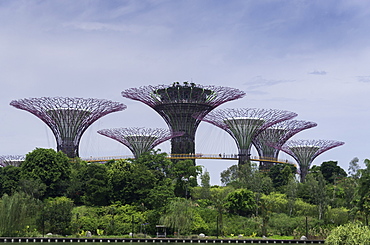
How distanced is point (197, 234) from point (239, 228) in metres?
4.33

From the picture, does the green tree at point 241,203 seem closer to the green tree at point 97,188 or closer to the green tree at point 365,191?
the green tree at point 97,188

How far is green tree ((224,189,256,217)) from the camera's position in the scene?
56062mm

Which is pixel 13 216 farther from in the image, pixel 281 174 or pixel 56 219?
pixel 281 174

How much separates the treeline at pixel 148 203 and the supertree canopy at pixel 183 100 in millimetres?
11287

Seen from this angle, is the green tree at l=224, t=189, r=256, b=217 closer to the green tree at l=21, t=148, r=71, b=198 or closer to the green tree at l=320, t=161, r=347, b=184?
the green tree at l=21, t=148, r=71, b=198

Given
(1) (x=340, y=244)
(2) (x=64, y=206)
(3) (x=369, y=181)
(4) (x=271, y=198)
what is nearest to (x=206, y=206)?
(4) (x=271, y=198)

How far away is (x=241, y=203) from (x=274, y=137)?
36.3 metres

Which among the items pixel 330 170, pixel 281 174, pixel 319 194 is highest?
pixel 330 170

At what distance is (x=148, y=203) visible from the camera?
5491cm

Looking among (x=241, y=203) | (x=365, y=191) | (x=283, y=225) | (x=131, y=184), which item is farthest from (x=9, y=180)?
(x=365, y=191)

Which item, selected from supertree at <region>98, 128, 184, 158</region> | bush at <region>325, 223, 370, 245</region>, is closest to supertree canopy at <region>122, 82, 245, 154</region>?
supertree at <region>98, 128, 184, 158</region>

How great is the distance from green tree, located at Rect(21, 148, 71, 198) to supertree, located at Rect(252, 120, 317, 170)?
37.7m

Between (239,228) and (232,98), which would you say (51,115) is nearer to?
(232,98)

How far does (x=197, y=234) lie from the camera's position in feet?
165
